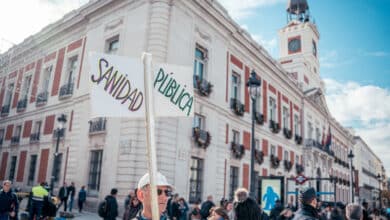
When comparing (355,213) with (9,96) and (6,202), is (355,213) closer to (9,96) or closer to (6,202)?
(6,202)

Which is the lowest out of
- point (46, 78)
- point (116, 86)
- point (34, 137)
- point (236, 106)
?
point (116, 86)

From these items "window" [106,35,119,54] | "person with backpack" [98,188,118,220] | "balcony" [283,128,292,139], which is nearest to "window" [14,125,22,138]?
"window" [106,35,119,54]

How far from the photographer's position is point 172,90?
3.46 metres

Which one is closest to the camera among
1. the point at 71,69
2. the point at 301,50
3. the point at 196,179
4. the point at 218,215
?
the point at 218,215

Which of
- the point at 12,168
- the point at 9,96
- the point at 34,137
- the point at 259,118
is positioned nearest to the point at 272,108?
the point at 259,118

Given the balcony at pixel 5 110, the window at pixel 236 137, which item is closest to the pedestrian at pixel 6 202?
the window at pixel 236 137

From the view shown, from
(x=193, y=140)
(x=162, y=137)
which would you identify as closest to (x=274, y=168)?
(x=193, y=140)

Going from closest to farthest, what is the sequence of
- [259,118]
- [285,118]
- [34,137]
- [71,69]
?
1. [71,69]
2. [34,137]
3. [259,118]
4. [285,118]

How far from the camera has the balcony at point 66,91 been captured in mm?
20494

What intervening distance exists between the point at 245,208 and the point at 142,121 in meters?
10.4

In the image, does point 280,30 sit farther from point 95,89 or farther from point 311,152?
point 95,89

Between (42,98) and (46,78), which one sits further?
(46,78)

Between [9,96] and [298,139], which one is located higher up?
[9,96]

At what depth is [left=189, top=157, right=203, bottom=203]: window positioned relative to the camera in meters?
17.1
